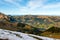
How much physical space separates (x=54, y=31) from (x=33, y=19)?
1.35 meters

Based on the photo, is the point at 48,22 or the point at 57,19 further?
the point at 57,19

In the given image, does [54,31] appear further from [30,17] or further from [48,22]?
[30,17]

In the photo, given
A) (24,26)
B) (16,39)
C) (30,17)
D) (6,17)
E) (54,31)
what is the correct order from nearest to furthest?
(16,39)
(54,31)
(24,26)
(6,17)
(30,17)

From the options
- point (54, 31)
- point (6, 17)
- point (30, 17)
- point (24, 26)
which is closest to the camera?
point (54, 31)

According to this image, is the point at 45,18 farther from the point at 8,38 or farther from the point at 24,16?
the point at 8,38

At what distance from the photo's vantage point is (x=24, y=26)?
3.24 metres

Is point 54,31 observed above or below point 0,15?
below

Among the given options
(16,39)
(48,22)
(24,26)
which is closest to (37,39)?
(16,39)

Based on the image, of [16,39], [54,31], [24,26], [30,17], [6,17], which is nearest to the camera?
[16,39]

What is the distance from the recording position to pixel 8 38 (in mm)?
1451

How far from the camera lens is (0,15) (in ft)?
12.2

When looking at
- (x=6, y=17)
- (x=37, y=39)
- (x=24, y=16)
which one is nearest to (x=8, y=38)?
(x=37, y=39)

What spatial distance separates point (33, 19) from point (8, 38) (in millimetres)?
2505

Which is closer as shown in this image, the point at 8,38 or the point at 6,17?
the point at 8,38
